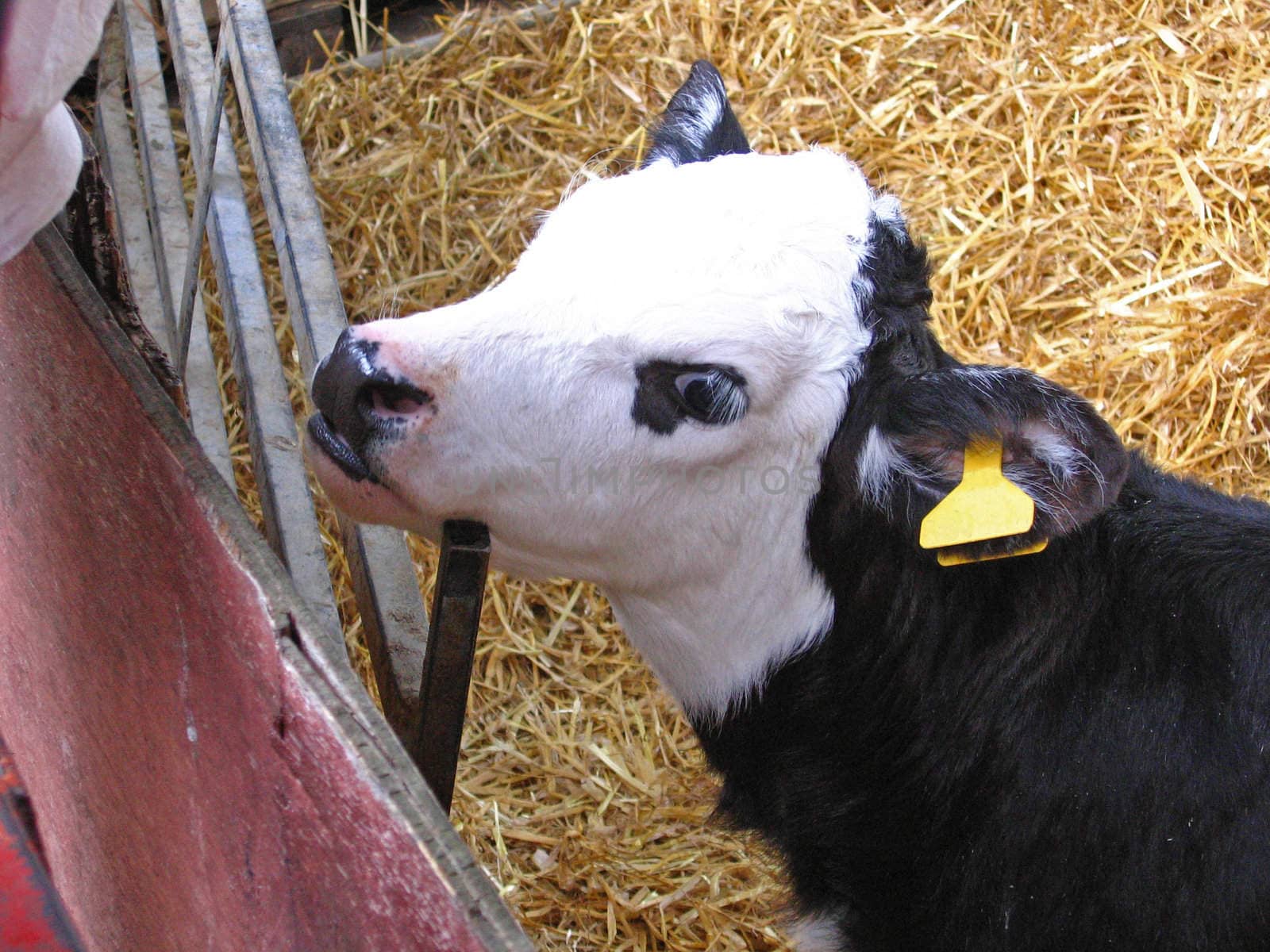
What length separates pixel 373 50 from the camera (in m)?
4.73

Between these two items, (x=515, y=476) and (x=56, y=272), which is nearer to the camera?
(x=56, y=272)

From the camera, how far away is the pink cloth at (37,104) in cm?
100

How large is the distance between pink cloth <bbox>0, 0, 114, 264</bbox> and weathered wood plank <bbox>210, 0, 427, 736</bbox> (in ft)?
3.32

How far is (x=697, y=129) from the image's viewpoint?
2.15 m

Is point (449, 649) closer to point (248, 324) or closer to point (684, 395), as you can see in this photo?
point (684, 395)

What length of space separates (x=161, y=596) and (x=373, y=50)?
374 cm

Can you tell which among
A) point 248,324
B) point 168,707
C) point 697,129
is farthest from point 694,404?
point 248,324

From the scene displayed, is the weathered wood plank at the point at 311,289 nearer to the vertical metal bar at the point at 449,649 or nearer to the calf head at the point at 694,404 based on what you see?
the vertical metal bar at the point at 449,649

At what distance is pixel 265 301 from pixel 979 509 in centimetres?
188

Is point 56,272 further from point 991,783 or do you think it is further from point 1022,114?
point 1022,114

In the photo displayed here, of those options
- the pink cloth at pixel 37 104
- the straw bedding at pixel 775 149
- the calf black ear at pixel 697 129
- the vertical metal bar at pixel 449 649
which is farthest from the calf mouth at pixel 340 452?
the straw bedding at pixel 775 149

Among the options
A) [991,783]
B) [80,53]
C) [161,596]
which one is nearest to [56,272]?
[161,596]

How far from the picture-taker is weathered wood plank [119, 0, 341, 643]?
2.48m

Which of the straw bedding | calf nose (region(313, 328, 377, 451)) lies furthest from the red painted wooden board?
the straw bedding
